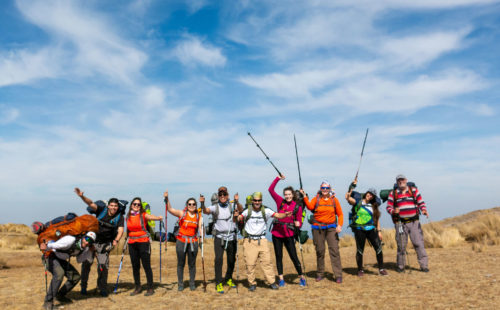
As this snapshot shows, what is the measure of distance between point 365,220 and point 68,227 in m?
7.19

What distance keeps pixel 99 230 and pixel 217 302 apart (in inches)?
125

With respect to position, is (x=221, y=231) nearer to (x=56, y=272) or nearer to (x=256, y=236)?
(x=256, y=236)

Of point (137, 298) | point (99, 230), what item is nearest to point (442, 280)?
point (137, 298)

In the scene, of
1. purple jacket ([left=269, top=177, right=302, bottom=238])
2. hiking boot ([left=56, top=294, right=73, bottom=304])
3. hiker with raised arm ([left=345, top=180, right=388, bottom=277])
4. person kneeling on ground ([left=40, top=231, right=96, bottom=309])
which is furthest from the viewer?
hiker with raised arm ([left=345, top=180, right=388, bottom=277])


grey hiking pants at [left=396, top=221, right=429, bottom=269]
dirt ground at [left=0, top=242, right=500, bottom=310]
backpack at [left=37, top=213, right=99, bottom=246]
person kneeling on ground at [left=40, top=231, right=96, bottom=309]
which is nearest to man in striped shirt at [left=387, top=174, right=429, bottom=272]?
grey hiking pants at [left=396, top=221, right=429, bottom=269]

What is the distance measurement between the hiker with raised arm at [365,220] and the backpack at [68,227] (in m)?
6.45

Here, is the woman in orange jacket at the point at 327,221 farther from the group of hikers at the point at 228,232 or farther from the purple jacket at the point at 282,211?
the purple jacket at the point at 282,211

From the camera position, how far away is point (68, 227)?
768 cm

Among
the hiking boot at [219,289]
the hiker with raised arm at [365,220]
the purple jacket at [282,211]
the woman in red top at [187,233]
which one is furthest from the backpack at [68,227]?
the hiker with raised arm at [365,220]

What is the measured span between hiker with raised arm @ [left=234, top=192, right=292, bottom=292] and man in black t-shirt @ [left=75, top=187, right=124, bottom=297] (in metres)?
2.81

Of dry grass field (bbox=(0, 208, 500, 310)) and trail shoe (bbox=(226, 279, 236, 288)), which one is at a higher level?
trail shoe (bbox=(226, 279, 236, 288))

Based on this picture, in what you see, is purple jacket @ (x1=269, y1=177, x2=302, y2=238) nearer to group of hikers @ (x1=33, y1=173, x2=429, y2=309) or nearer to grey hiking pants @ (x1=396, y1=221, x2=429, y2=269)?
group of hikers @ (x1=33, y1=173, x2=429, y2=309)

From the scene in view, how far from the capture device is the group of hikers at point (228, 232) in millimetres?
8531

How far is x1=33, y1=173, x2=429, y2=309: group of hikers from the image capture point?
8531 mm
